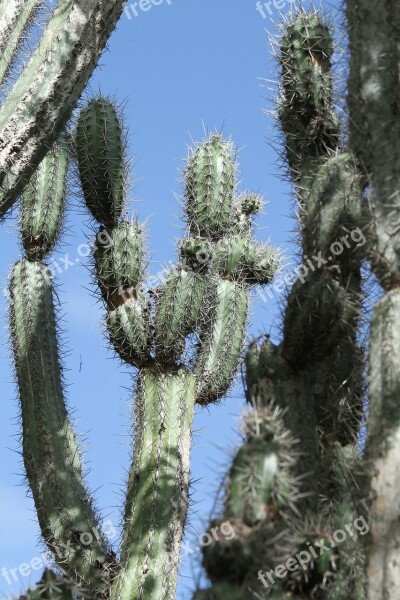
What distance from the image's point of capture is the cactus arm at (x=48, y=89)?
5586mm

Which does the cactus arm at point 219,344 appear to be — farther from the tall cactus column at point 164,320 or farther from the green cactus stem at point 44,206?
the green cactus stem at point 44,206

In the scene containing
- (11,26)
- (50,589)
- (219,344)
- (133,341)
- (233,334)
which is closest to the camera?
(50,589)

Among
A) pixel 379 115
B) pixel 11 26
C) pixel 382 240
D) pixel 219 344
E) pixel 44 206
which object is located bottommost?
pixel 382 240

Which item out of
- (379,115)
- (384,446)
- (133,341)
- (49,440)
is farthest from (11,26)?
(384,446)

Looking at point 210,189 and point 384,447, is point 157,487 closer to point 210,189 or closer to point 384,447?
point 210,189

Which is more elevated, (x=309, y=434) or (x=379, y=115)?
(x=379, y=115)

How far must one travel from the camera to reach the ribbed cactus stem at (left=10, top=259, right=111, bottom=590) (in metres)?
6.34

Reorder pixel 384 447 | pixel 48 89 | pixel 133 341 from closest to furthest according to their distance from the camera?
pixel 384 447 → pixel 48 89 → pixel 133 341

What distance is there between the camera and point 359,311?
14.8ft

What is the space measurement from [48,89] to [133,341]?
1.72 m

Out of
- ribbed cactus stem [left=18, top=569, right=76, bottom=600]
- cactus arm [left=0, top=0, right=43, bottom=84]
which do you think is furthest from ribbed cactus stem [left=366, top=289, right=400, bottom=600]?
cactus arm [left=0, top=0, right=43, bottom=84]

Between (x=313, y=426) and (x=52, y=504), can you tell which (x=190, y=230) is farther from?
(x=313, y=426)

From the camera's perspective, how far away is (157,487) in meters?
6.36

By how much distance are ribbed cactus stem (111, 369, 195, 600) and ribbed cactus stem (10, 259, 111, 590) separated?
0.23 m
